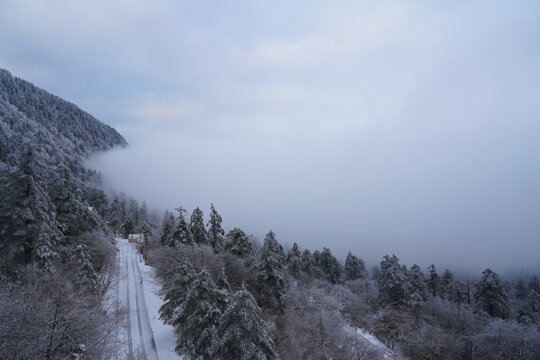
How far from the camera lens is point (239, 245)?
133 feet

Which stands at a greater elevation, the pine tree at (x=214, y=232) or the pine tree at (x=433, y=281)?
the pine tree at (x=214, y=232)

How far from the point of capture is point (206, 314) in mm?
15547

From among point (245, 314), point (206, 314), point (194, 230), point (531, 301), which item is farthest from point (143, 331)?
point (531, 301)

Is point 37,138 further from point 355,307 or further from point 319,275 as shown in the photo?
point 355,307

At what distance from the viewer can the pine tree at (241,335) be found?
12789 mm

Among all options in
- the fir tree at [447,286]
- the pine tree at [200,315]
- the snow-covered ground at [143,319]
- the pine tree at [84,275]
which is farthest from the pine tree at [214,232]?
the fir tree at [447,286]

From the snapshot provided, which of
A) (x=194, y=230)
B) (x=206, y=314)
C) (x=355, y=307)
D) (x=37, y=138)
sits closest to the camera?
(x=206, y=314)

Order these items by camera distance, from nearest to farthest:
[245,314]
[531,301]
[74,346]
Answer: [74,346] < [245,314] < [531,301]

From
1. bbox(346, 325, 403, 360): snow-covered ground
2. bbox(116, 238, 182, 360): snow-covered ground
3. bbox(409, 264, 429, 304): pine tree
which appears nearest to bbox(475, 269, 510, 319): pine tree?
bbox(409, 264, 429, 304): pine tree

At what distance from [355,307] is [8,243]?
2202 inches

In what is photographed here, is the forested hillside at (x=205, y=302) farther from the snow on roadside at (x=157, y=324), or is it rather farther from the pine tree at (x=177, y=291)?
the snow on roadside at (x=157, y=324)

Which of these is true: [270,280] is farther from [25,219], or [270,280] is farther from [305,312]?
[25,219]

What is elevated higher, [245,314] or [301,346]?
[245,314]

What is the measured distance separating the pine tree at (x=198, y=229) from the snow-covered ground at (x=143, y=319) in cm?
849
